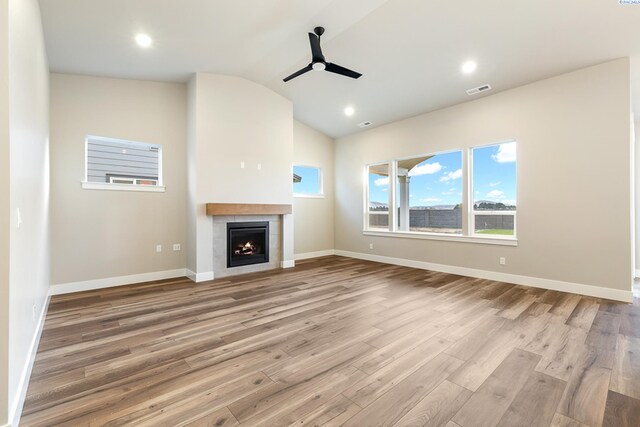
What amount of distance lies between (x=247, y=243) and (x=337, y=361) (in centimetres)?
376

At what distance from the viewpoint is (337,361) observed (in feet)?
7.48

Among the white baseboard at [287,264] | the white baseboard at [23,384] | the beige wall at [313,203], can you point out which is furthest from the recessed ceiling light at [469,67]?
the white baseboard at [23,384]

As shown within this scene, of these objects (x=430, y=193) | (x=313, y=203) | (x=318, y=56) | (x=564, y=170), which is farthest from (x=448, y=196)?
(x=318, y=56)

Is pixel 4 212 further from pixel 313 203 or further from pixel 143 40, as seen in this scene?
pixel 313 203

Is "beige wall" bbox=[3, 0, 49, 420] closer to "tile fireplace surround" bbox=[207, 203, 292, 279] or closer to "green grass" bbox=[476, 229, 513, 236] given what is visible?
"tile fireplace surround" bbox=[207, 203, 292, 279]

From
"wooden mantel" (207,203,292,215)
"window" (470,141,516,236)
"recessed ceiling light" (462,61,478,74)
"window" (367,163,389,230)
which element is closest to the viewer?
"recessed ceiling light" (462,61,478,74)

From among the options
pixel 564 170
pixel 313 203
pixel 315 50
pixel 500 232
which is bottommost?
pixel 500 232

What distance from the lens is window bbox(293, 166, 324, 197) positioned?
23.4ft

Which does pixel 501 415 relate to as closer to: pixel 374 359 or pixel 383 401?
pixel 383 401

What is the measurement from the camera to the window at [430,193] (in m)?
5.59

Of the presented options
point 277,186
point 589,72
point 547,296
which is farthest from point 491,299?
point 277,186

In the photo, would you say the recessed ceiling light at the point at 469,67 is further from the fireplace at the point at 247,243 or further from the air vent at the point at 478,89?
the fireplace at the point at 247,243

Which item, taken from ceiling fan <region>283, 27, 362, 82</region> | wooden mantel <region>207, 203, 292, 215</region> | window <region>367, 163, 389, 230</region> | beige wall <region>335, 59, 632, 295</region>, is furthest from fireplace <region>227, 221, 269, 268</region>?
beige wall <region>335, 59, 632, 295</region>

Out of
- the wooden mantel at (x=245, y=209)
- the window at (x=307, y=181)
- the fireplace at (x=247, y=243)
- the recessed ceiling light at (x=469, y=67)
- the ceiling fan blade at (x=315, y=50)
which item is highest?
the recessed ceiling light at (x=469, y=67)
